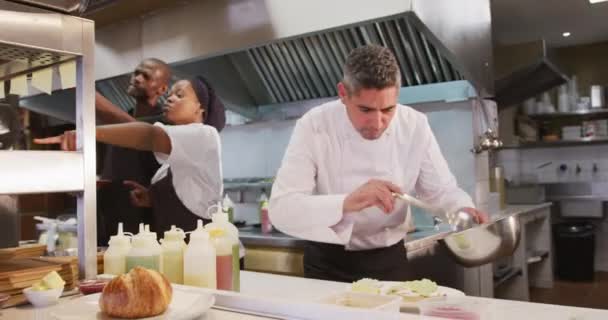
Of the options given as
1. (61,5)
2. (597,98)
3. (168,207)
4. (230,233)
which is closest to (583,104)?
(597,98)

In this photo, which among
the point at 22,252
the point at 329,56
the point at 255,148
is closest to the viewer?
the point at 22,252

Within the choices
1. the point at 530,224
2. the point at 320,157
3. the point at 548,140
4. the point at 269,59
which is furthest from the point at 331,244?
the point at 548,140

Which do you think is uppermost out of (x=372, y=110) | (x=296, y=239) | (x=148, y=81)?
(x=148, y=81)

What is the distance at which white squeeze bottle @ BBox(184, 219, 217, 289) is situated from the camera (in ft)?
4.24

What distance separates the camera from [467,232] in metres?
1.75

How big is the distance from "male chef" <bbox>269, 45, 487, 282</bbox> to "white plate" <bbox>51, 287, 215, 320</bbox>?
3.48ft

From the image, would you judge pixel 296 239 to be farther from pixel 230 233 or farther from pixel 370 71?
pixel 230 233

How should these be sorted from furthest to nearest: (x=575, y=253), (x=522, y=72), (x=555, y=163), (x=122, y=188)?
1. (x=555, y=163)
2. (x=575, y=253)
3. (x=522, y=72)
4. (x=122, y=188)

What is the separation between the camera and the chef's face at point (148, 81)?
10.4 feet

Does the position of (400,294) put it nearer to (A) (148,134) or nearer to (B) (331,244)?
(B) (331,244)

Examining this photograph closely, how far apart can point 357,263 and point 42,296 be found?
1.33 metres

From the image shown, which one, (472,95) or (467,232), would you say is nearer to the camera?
(467,232)

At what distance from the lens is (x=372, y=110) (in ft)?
7.43

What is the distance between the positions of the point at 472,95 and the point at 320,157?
49.2 inches
